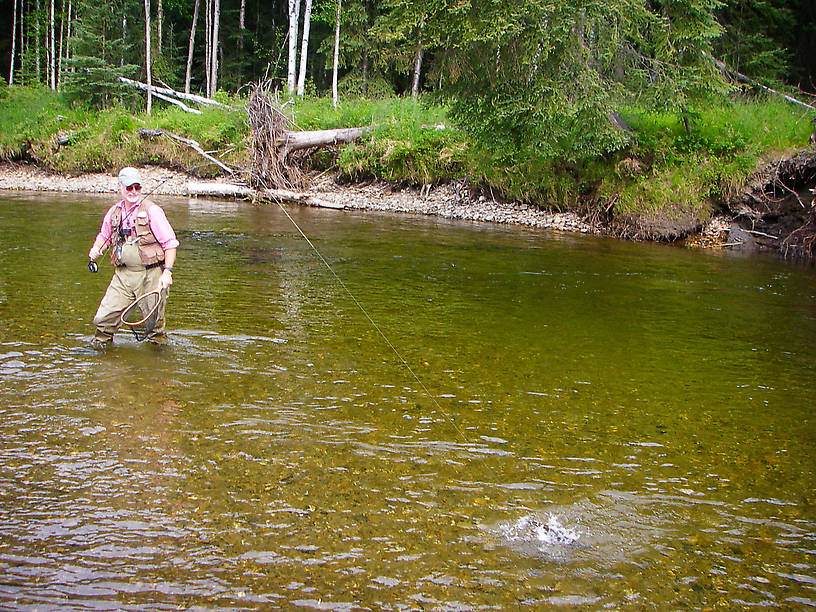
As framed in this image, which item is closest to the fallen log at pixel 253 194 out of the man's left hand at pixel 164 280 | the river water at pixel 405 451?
the river water at pixel 405 451

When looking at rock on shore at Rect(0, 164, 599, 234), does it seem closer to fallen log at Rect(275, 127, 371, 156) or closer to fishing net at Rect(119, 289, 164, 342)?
fallen log at Rect(275, 127, 371, 156)

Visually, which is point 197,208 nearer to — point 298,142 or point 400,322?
point 298,142

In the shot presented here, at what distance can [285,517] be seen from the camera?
14.0 ft

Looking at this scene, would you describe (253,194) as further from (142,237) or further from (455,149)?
(142,237)

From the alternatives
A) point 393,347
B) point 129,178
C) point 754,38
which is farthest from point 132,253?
point 754,38

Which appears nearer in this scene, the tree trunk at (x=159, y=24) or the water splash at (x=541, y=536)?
the water splash at (x=541, y=536)

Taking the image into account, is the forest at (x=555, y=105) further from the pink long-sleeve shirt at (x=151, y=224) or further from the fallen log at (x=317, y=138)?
the pink long-sleeve shirt at (x=151, y=224)

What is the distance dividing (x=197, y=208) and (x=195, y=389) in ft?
50.5

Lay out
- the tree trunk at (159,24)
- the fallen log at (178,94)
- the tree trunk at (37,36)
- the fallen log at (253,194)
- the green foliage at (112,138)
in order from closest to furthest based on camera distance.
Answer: the fallen log at (253,194)
the green foliage at (112,138)
the fallen log at (178,94)
the tree trunk at (159,24)
the tree trunk at (37,36)

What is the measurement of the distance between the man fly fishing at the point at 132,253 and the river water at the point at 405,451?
16.8 inches

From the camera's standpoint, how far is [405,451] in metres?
5.27

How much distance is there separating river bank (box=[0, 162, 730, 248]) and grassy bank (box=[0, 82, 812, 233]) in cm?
37

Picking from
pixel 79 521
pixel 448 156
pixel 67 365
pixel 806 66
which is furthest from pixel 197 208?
pixel 806 66

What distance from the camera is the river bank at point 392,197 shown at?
18.8m
